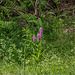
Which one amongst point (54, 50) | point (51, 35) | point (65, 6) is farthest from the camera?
point (65, 6)

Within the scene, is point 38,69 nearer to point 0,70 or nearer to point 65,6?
point 0,70

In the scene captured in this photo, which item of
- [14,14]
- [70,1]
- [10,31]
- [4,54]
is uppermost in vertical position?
[70,1]

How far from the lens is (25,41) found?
3281 mm

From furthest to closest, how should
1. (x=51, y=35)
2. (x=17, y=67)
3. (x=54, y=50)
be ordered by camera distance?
(x=51, y=35), (x=54, y=50), (x=17, y=67)

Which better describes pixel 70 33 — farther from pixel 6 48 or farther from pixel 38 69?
pixel 6 48

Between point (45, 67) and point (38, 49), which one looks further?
point (38, 49)

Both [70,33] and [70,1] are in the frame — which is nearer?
[70,33]

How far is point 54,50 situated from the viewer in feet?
10.1

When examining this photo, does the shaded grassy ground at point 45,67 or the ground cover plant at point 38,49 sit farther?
the ground cover plant at point 38,49

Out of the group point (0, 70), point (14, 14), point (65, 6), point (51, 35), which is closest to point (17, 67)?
point (0, 70)

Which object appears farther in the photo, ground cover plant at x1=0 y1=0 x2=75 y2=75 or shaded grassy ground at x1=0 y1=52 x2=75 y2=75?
ground cover plant at x1=0 y1=0 x2=75 y2=75

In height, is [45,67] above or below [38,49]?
below

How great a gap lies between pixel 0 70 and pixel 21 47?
2.43ft

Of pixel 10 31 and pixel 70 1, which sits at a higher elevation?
pixel 70 1
